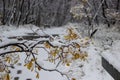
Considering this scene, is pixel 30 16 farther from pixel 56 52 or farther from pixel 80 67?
pixel 56 52

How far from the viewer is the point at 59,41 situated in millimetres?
3713

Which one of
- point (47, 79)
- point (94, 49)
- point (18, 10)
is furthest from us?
point (18, 10)

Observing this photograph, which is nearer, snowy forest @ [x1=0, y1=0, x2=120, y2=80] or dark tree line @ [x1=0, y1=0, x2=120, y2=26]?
snowy forest @ [x1=0, y1=0, x2=120, y2=80]

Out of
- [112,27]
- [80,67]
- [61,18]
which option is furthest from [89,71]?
[61,18]

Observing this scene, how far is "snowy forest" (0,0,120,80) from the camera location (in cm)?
347

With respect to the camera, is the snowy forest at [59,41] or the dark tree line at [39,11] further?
the dark tree line at [39,11]

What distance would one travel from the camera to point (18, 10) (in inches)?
782

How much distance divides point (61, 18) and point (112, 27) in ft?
28.1

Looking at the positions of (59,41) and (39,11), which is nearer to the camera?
(59,41)

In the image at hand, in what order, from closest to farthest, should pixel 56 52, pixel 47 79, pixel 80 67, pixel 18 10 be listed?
1. pixel 56 52
2. pixel 47 79
3. pixel 80 67
4. pixel 18 10

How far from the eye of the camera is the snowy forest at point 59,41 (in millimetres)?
3467

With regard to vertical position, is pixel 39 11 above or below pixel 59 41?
below

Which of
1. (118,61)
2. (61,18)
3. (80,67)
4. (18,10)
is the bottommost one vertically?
(61,18)

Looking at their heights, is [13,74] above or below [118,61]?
below
